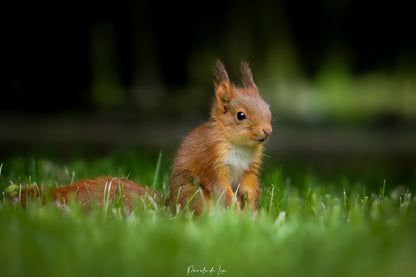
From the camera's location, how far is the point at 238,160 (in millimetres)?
2338

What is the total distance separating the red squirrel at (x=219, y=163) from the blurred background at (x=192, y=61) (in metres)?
5.82

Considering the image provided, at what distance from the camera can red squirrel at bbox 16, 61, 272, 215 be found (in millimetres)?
2291

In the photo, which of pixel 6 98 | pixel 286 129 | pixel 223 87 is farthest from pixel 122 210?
pixel 6 98

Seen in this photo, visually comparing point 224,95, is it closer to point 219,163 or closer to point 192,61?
point 219,163

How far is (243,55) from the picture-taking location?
9.68 meters

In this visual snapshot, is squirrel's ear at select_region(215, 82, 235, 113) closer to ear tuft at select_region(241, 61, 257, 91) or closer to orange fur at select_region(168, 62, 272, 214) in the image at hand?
orange fur at select_region(168, 62, 272, 214)

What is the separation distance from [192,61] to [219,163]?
7304 mm

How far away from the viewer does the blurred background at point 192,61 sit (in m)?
8.71

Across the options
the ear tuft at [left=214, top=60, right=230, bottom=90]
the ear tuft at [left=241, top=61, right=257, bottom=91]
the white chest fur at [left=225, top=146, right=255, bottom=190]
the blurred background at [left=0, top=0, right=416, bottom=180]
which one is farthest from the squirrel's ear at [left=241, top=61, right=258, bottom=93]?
the blurred background at [left=0, top=0, right=416, bottom=180]

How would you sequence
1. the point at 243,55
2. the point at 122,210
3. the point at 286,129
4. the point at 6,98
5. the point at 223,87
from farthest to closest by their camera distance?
the point at 243,55
the point at 6,98
the point at 286,129
the point at 223,87
the point at 122,210

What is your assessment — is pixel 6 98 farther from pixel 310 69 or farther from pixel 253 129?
pixel 253 129

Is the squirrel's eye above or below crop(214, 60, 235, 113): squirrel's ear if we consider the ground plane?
below

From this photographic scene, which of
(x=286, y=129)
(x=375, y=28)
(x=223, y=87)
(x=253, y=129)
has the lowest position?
(x=286, y=129)

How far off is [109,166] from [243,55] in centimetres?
640
